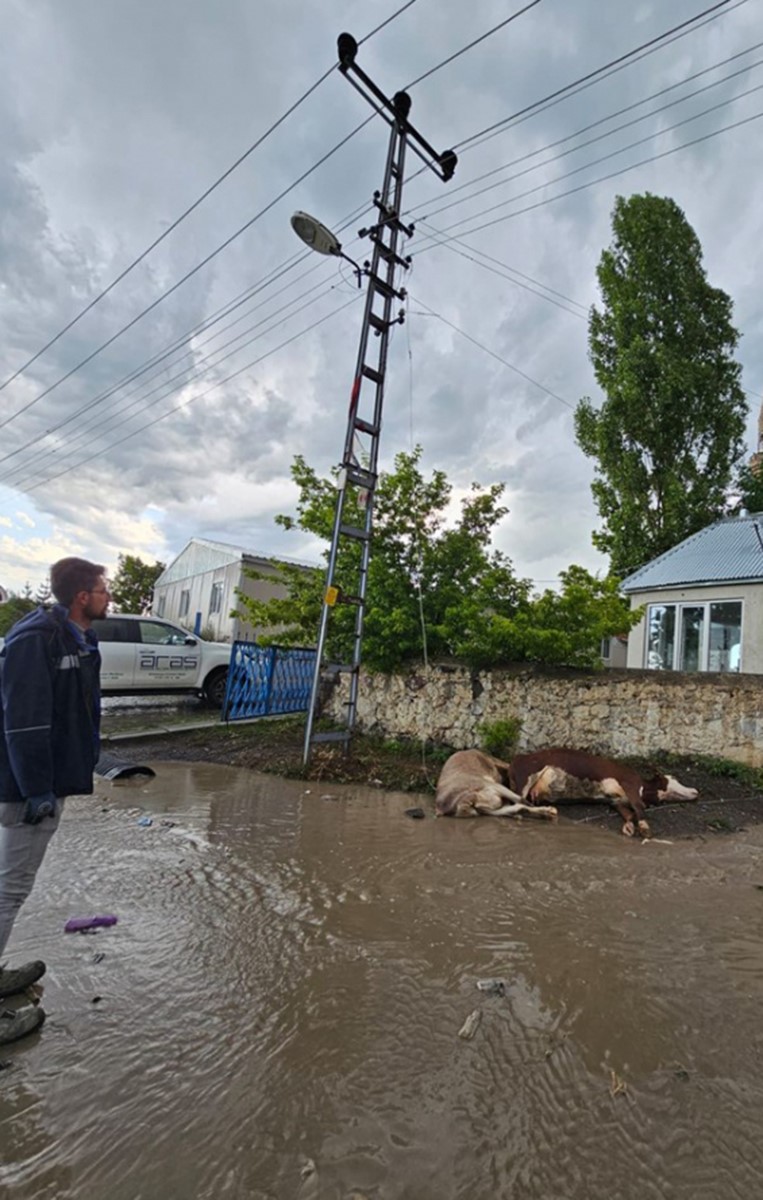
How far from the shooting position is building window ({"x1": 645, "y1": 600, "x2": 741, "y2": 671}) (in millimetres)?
10641

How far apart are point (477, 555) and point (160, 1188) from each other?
24.7 ft

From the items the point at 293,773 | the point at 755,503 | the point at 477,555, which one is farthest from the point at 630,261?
the point at 293,773

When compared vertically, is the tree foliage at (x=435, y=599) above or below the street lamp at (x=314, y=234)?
below

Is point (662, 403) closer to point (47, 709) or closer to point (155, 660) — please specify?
point (155, 660)

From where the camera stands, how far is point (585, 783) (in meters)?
5.52

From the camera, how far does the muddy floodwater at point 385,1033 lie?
1.52 m

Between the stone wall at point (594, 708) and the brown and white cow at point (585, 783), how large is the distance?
3.49ft

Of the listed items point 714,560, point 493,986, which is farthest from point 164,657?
point 714,560

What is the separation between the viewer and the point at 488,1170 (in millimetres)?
1510

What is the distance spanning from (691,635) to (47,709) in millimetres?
12130

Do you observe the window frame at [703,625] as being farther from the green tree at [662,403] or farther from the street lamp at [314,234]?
the street lamp at [314,234]

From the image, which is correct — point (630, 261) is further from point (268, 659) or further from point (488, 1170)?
point (488, 1170)

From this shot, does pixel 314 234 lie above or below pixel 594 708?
above

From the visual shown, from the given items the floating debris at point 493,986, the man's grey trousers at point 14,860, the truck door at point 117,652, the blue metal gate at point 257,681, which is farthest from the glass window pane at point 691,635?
the man's grey trousers at point 14,860
